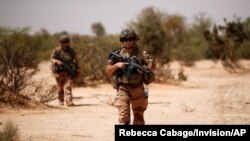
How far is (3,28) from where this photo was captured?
3109 centimetres

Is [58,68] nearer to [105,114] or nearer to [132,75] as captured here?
[105,114]

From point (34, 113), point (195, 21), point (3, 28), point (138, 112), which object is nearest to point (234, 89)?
point (34, 113)

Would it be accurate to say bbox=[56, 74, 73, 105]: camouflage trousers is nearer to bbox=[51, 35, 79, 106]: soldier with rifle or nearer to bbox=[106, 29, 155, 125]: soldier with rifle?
bbox=[51, 35, 79, 106]: soldier with rifle

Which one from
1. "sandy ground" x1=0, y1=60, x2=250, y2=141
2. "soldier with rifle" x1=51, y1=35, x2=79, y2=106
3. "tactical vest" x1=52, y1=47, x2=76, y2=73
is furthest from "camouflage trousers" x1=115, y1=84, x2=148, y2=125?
"tactical vest" x1=52, y1=47, x2=76, y2=73

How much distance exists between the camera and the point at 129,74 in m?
7.11

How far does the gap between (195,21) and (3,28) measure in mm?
37771

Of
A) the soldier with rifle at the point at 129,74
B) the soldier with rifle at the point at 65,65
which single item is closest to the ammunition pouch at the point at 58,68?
the soldier with rifle at the point at 65,65

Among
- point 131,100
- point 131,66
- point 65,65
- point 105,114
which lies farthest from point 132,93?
point 65,65

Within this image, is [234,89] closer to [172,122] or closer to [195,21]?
→ [172,122]

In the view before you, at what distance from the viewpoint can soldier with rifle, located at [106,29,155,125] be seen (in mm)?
7109

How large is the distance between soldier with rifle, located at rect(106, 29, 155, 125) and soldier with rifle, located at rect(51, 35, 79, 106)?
4.58 m

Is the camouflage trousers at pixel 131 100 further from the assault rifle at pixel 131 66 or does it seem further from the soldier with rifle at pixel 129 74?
the assault rifle at pixel 131 66

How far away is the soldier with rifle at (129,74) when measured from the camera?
7.11 metres

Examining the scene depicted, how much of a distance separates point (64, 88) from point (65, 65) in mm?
575
